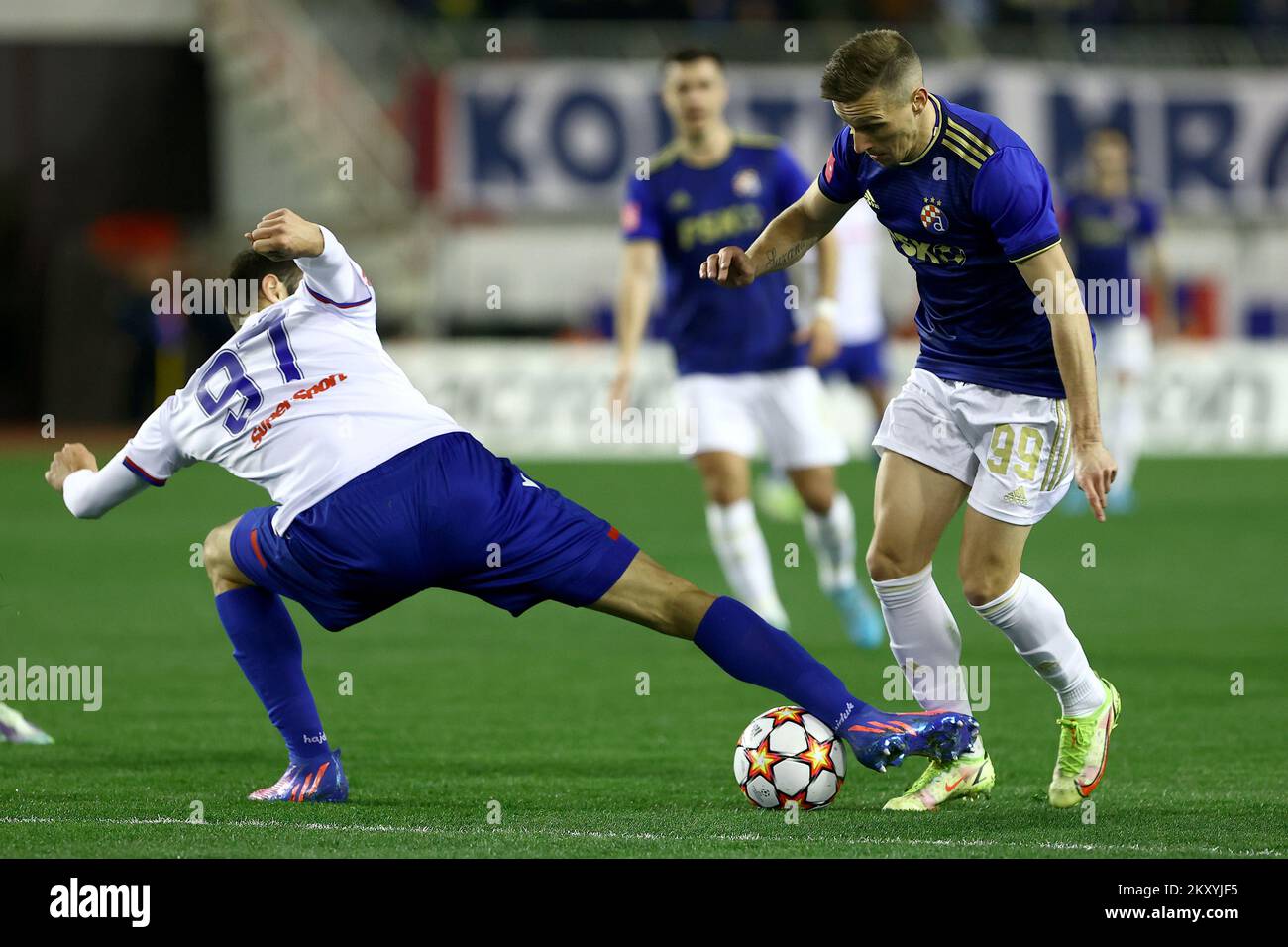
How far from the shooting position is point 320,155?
1079 inches

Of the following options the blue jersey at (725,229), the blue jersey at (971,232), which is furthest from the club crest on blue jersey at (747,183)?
the blue jersey at (971,232)

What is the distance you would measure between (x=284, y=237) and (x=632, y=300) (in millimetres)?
4690

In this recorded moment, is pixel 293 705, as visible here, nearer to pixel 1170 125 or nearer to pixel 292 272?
pixel 292 272

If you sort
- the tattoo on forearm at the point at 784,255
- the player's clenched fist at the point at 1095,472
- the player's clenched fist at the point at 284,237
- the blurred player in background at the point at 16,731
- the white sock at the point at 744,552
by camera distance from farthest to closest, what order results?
1. the white sock at the point at 744,552
2. the blurred player in background at the point at 16,731
3. the tattoo on forearm at the point at 784,255
4. the player's clenched fist at the point at 1095,472
5. the player's clenched fist at the point at 284,237

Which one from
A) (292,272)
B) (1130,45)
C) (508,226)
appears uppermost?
(1130,45)

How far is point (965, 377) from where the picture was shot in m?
6.00

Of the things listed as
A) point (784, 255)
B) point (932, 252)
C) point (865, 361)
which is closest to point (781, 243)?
point (784, 255)

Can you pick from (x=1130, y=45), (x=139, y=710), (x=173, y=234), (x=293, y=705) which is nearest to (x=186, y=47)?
(x=173, y=234)

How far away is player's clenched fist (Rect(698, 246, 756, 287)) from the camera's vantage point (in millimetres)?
6102

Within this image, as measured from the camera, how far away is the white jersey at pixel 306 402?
570 cm

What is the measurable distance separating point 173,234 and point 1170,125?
13.8 meters

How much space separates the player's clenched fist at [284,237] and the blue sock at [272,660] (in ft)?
3.96

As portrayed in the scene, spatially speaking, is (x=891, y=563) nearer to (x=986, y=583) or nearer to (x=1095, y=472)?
(x=986, y=583)

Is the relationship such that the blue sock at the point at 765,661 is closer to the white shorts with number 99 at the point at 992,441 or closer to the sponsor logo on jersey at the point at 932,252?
the white shorts with number 99 at the point at 992,441
